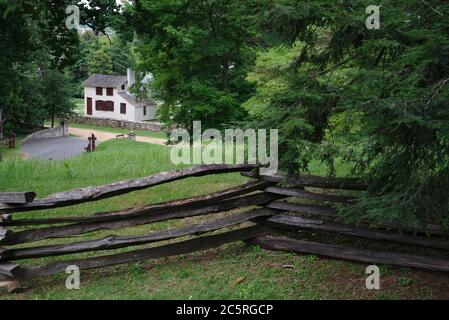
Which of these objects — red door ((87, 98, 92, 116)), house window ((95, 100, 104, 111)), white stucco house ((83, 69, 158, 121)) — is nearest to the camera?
white stucco house ((83, 69, 158, 121))

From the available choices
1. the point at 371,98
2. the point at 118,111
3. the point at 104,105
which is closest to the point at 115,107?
the point at 118,111

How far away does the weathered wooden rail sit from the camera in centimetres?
596

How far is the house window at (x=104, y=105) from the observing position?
2334 inches

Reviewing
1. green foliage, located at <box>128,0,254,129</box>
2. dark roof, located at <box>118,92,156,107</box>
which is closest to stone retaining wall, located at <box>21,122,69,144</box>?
dark roof, located at <box>118,92,156,107</box>

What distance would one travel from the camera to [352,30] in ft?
17.7

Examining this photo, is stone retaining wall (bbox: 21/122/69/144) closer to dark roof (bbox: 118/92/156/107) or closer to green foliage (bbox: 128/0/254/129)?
dark roof (bbox: 118/92/156/107)

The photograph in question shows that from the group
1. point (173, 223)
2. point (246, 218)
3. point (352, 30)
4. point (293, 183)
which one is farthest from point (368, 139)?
point (173, 223)

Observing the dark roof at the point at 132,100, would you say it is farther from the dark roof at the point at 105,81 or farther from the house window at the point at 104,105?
the house window at the point at 104,105

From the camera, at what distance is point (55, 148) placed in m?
37.1

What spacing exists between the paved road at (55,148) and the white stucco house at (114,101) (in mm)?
13031

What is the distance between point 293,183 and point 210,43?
497 inches

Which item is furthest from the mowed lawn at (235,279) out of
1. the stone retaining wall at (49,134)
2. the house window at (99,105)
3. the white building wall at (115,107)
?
the house window at (99,105)

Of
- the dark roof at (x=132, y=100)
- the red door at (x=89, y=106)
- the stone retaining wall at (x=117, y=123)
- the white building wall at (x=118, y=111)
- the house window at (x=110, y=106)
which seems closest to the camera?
the stone retaining wall at (x=117, y=123)

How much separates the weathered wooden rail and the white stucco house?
50.5 meters
